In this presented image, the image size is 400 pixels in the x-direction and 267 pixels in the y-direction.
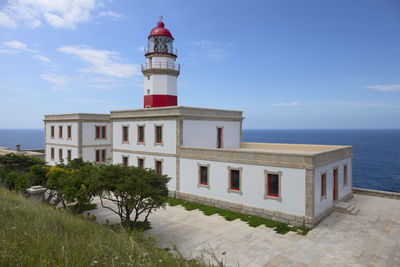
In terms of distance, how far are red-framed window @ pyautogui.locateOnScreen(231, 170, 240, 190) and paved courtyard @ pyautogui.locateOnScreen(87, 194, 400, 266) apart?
2.56m

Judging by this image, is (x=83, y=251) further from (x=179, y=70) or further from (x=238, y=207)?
(x=179, y=70)

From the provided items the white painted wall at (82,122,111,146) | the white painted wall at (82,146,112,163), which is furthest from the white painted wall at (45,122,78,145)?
the white painted wall at (82,146,112,163)

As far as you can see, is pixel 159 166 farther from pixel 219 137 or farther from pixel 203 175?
pixel 219 137

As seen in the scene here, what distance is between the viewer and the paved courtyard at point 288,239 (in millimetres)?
11922

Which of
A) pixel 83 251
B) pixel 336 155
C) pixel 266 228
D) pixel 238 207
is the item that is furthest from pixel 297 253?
pixel 83 251

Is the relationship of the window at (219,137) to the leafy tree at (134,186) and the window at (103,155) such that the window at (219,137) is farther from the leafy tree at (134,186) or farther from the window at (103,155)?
the window at (103,155)

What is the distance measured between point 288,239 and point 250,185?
191 inches

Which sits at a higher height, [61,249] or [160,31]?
[160,31]

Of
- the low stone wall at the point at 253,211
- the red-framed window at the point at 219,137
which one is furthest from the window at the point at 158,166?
the red-framed window at the point at 219,137

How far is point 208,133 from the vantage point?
974 inches

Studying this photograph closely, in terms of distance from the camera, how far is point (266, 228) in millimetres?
15711

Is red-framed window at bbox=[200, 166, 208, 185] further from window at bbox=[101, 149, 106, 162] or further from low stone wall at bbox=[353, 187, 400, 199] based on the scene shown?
window at bbox=[101, 149, 106, 162]

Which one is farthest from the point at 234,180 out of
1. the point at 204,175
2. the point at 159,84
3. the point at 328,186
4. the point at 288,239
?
the point at 159,84

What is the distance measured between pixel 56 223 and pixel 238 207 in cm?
1382
